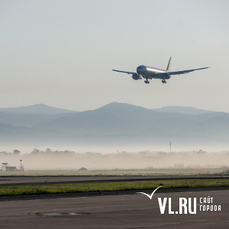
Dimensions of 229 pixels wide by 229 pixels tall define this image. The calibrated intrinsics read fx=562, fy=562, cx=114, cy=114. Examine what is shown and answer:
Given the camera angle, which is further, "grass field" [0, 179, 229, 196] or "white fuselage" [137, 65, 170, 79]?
"white fuselage" [137, 65, 170, 79]

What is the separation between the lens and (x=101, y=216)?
102ft

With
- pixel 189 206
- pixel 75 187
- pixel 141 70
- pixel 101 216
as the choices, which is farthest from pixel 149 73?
pixel 101 216

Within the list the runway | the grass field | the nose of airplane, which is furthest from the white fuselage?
the runway

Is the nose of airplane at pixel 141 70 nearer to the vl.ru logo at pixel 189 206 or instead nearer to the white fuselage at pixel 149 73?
the white fuselage at pixel 149 73

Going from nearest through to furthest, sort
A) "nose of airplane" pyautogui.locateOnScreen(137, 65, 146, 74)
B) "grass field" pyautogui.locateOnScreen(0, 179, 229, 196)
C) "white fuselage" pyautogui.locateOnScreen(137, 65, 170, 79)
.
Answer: "grass field" pyautogui.locateOnScreen(0, 179, 229, 196)
"nose of airplane" pyautogui.locateOnScreen(137, 65, 146, 74)
"white fuselage" pyautogui.locateOnScreen(137, 65, 170, 79)

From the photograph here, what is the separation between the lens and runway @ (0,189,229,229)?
27422mm

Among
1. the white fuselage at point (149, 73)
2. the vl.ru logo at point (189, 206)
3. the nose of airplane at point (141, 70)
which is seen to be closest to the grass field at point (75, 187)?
the vl.ru logo at point (189, 206)

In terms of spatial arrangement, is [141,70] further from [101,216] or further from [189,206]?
[101,216]

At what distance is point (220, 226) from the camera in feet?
87.8

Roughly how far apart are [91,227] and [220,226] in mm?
6131

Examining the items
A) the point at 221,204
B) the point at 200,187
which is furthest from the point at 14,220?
the point at 200,187

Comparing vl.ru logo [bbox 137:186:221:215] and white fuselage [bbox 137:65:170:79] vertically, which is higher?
white fuselage [bbox 137:65:170:79]

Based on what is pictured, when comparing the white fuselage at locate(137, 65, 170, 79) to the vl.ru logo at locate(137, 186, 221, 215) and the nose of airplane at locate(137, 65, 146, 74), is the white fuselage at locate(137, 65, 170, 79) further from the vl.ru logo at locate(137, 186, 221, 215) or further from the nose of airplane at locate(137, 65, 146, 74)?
the vl.ru logo at locate(137, 186, 221, 215)

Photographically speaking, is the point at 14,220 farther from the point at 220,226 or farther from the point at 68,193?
the point at 68,193
